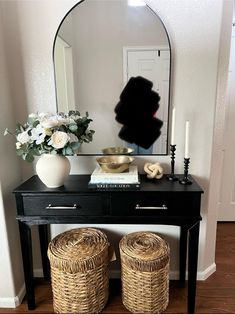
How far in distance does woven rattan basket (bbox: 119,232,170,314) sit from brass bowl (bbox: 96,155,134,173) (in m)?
0.50

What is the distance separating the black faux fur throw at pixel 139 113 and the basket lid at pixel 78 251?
Result: 73 cm

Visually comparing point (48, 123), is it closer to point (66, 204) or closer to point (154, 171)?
point (66, 204)

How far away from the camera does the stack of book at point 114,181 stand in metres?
1.46

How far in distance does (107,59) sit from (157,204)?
101 centimetres

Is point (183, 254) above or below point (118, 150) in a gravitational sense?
below

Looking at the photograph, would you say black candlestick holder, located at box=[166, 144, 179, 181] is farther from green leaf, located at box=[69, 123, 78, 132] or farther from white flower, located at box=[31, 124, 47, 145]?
white flower, located at box=[31, 124, 47, 145]

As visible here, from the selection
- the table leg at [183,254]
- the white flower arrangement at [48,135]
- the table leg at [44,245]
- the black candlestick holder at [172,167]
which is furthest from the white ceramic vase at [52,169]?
the table leg at [183,254]

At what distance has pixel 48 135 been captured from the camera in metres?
1.40

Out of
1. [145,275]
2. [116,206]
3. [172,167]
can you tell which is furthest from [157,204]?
[145,275]

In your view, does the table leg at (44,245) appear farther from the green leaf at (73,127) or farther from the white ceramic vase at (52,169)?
the green leaf at (73,127)

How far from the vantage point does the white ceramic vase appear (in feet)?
4.77

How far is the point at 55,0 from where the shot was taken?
5.14 ft

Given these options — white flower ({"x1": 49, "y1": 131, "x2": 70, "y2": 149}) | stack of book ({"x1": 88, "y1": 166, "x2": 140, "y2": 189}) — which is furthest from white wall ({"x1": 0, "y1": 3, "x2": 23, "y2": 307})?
stack of book ({"x1": 88, "y1": 166, "x2": 140, "y2": 189})

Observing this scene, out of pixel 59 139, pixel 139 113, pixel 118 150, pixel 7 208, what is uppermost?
pixel 139 113
